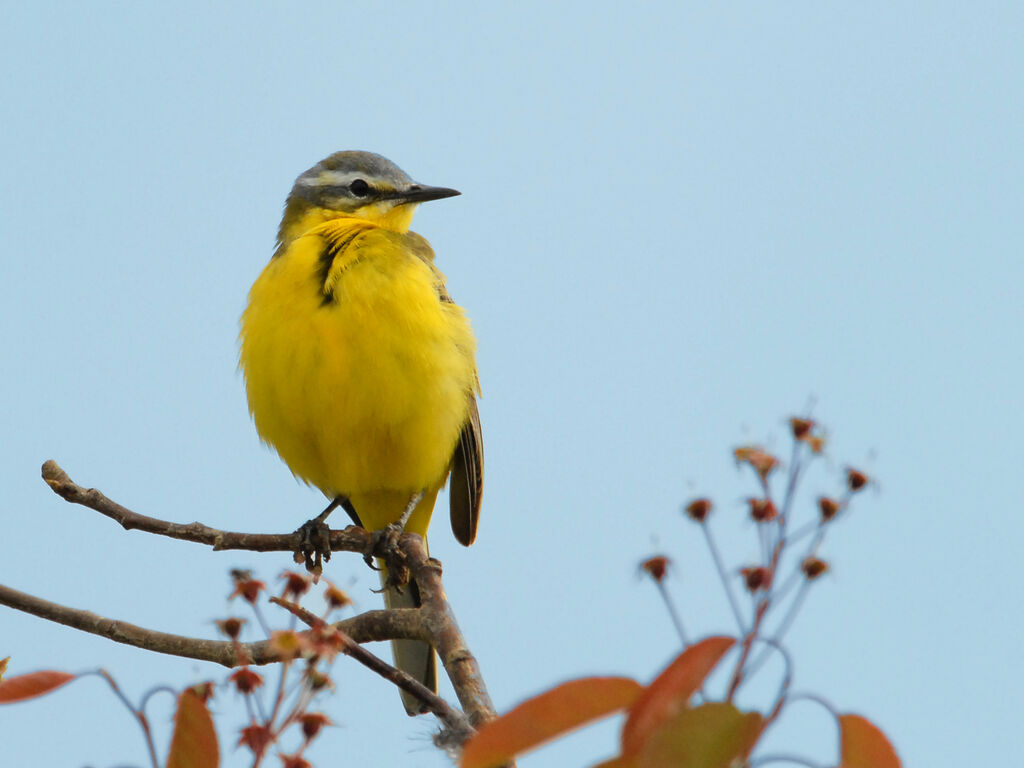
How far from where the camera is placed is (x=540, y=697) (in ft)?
5.81

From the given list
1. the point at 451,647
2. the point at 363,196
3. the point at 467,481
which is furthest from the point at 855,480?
the point at 363,196

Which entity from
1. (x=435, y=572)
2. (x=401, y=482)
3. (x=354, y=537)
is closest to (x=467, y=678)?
(x=435, y=572)

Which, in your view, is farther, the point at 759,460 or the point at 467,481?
the point at 467,481

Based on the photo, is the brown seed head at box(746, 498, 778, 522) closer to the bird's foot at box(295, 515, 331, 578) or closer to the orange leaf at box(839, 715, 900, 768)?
the orange leaf at box(839, 715, 900, 768)

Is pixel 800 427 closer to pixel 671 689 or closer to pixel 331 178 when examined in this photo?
pixel 671 689

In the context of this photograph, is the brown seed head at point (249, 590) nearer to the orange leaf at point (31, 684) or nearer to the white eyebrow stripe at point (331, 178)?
the orange leaf at point (31, 684)

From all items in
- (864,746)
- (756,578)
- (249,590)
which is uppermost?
(249,590)

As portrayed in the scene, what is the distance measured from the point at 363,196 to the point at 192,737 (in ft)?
19.5

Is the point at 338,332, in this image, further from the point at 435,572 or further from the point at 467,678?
the point at 467,678

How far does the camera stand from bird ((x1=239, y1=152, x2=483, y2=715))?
6.09 m

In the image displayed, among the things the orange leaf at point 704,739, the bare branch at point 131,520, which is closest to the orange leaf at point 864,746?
the orange leaf at point 704,739

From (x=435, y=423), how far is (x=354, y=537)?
99 centimetres

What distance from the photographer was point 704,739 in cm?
168

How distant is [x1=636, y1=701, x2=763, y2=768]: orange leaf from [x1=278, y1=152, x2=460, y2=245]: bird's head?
6.11 meters
